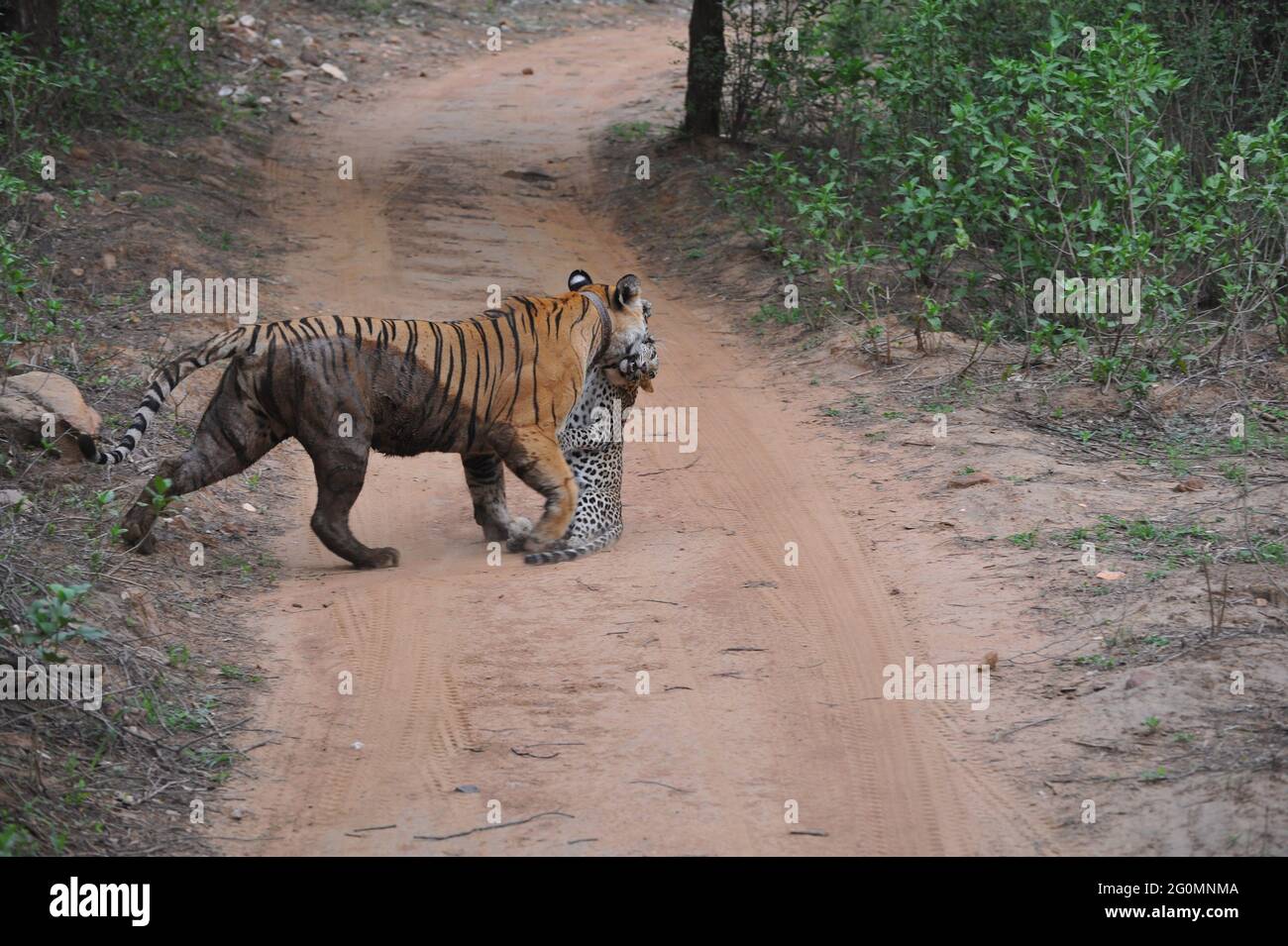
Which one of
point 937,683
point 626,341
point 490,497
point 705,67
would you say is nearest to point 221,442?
point 490,497

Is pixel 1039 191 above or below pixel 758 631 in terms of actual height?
above

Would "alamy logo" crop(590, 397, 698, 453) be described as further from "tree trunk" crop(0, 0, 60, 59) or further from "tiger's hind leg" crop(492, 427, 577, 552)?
"tree trunk" crop(0, 0, 60, 59)

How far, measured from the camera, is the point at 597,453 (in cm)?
881

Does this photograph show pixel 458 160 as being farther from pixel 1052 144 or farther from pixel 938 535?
pixel 938 535

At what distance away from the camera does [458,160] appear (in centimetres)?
1859

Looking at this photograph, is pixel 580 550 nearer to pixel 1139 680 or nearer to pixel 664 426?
pixel 664 426

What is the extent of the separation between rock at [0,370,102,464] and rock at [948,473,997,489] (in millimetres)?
5368

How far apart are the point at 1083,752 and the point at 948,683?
885mm

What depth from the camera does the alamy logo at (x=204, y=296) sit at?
1186cm

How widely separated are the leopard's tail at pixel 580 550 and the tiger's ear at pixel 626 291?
4.76ft

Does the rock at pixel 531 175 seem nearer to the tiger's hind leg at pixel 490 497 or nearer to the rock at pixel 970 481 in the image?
the tiger's hind leg at pixel 490 497

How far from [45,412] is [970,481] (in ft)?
18.7

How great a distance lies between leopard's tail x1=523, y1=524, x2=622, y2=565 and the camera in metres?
8.33

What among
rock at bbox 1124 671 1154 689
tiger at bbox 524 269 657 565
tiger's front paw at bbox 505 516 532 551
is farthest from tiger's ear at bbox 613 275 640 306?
rock at bbox 1124 671 1154 689
